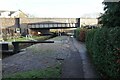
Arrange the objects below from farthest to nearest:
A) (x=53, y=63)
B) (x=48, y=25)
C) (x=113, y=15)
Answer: (x=48, y=25) → (x=53, y=63) → (x=113, y=15)

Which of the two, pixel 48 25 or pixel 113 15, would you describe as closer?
pixel 113 15

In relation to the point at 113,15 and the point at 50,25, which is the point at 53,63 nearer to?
the point at 113,15

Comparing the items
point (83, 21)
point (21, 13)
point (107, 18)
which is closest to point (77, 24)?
point (83, 21)

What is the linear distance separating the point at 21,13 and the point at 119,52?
107 metres

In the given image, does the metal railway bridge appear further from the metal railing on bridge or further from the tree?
the tree

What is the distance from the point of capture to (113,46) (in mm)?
8305

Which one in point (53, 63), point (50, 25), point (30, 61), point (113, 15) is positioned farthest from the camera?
point (50, 25)

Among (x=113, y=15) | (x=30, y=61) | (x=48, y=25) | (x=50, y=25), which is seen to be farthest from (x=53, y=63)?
(x=48, y=25)

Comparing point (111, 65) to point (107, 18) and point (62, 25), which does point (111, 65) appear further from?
point (62, 25)

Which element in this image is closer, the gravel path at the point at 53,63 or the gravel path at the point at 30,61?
the gravel path at the point at 53,63

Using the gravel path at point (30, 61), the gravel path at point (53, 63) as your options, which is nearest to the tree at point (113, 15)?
the gravel path at point (53, 63)

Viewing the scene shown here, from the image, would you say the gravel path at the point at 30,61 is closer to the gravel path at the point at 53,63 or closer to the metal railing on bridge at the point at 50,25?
the gravel path at the point at 53,63

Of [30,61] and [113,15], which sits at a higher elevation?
[113,15]

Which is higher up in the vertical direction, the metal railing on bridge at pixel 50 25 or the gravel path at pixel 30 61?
the metal railing on bridge at pixel 50 25
